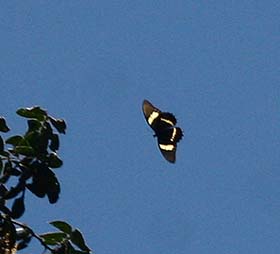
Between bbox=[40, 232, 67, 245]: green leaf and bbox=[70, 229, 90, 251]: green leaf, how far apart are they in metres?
0.04

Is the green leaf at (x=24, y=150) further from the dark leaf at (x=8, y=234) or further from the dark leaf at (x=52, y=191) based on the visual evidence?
the dark leaf at (x=8, y=234)

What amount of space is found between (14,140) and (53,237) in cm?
45

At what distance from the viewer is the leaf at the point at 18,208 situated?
3959 mm

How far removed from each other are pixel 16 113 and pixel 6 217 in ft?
A: 1.62

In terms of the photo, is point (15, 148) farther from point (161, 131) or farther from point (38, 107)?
point (161, 131)

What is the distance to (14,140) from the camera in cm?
409

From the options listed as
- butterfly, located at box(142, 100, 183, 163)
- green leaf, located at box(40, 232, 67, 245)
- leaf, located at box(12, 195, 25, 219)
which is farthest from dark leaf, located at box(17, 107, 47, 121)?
butterfly, located at box(142, 100, 183, 163)

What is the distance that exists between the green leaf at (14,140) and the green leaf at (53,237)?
16.3 inches

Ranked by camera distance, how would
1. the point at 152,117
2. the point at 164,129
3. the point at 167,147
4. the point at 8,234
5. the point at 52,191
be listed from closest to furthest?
the point at 8,234 < the point at 52,191 < the point at 167,147 < the point at 164,129 < the point at 152,117

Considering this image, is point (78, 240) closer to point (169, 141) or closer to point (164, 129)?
point (169, 141)

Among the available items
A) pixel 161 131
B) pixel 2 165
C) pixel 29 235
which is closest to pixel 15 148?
pixel 2 165

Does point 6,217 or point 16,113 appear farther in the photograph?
point 16,113

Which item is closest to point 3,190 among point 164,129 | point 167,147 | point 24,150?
point 24,150

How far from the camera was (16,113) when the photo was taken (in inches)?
162
